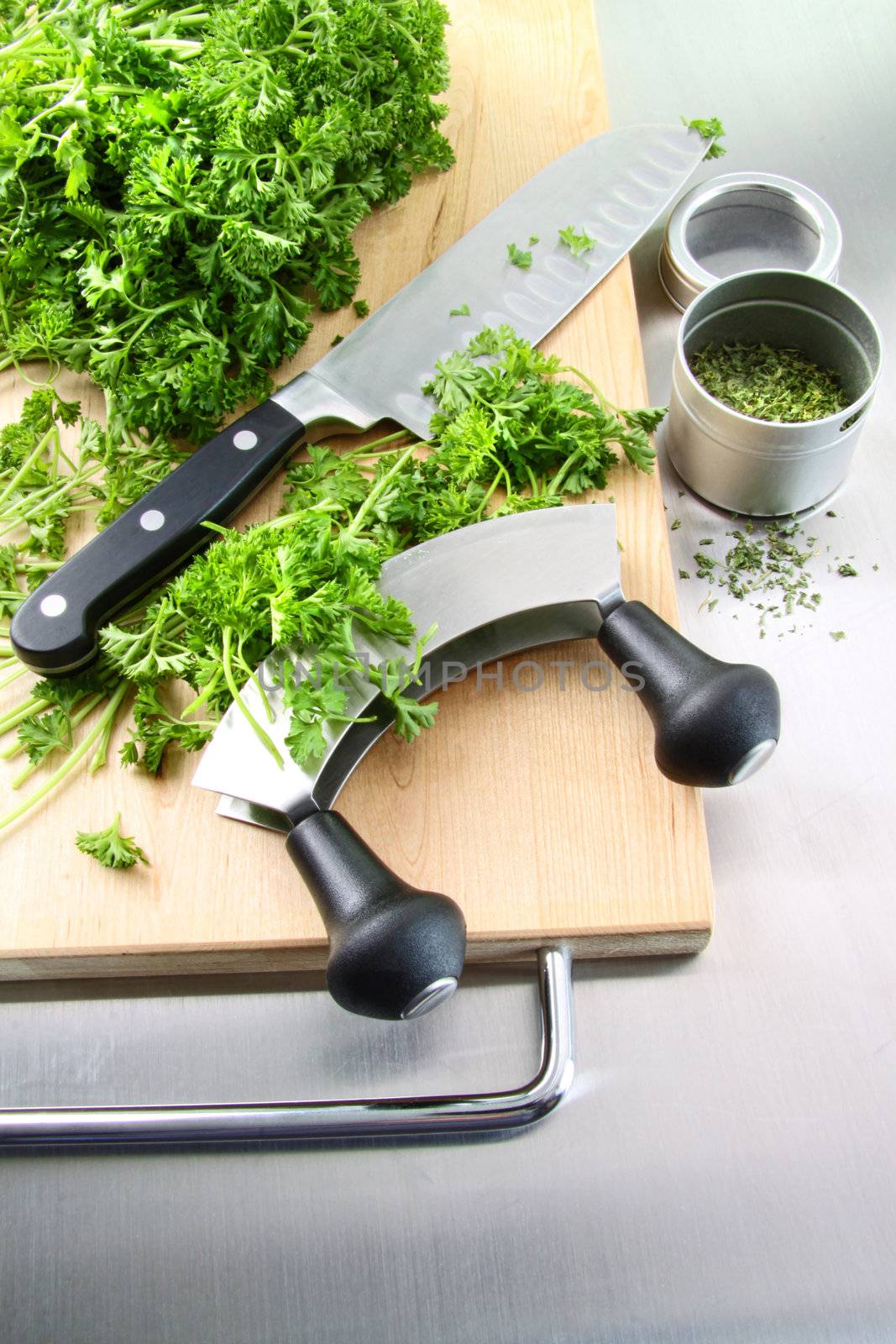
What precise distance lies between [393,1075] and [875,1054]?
476 mm

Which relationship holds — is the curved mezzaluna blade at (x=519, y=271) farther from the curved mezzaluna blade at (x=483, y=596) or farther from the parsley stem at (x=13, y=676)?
the parsley stem at (x=13, y=676)

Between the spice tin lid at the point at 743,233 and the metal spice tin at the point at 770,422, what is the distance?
0.48ft

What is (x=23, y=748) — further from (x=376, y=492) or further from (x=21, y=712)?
(x=376, y=492)

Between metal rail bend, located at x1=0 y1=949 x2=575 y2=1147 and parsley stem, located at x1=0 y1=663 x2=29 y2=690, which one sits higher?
parsley stem, located at x1=0 y1=663 x2=29 y2=690

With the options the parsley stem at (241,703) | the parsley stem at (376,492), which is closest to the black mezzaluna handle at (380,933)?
the parsley stem at (241,703)

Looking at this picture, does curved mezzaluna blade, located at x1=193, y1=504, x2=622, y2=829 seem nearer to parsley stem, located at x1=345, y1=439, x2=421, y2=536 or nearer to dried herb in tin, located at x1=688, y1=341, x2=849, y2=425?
parsley stem, located at x1=345, y1=439, x2=421, y2=536

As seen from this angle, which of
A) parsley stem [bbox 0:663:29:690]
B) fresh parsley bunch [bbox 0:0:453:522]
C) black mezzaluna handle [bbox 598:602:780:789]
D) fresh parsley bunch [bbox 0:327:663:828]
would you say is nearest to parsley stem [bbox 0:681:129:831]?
fresh parsley bunch [bbox 0:327:663:828]

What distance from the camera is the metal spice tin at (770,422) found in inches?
44.5

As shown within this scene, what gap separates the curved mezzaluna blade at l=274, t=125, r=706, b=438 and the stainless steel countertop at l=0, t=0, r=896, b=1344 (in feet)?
1.44

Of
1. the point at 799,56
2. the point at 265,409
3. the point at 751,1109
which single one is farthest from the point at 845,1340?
the point at 799,56

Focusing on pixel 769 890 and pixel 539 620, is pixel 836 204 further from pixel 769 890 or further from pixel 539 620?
pixel 769 890

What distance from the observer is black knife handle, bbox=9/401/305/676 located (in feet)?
3.51

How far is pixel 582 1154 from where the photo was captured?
3.47 ft

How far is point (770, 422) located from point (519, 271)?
1.23 feet
